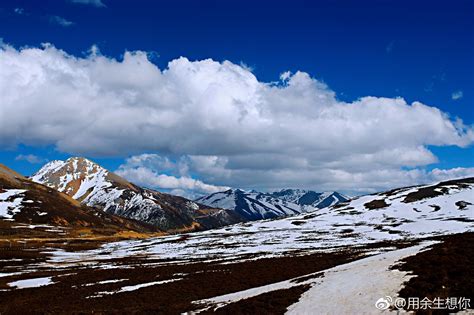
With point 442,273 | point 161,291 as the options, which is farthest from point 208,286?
point 442,273

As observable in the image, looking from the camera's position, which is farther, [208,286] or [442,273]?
[208,286]

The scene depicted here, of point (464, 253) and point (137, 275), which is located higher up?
point (464, 253)

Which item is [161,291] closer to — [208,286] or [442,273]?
[208,286]

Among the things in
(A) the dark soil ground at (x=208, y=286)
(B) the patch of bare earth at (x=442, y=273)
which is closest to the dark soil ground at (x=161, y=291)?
(A) the dark soil ground at (x=208, y=286)

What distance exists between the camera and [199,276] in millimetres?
46375

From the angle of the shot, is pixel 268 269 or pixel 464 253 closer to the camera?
pixel 464 253

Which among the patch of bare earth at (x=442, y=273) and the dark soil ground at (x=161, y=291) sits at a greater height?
the patch of bare earth at (x=442, y=273)

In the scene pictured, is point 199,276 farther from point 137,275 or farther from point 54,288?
point 54,288

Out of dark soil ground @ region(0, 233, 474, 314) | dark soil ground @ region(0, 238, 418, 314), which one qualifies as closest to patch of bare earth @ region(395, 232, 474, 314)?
dark soil ground @ region(0, 233, 474, 314)

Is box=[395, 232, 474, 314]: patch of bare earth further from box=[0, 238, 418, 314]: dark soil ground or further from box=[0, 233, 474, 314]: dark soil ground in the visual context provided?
box=[0, 238, 418, 314]: dark soil ground

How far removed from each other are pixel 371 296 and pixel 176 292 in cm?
2165

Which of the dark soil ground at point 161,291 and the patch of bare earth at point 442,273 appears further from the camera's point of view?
the dark soil ground at point 161,291

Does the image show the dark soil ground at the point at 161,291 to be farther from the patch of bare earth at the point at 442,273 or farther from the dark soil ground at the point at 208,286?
the patch of bare earth at the point at 442,273

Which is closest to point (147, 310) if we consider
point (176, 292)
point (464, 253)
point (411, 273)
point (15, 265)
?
point (176, 292)
